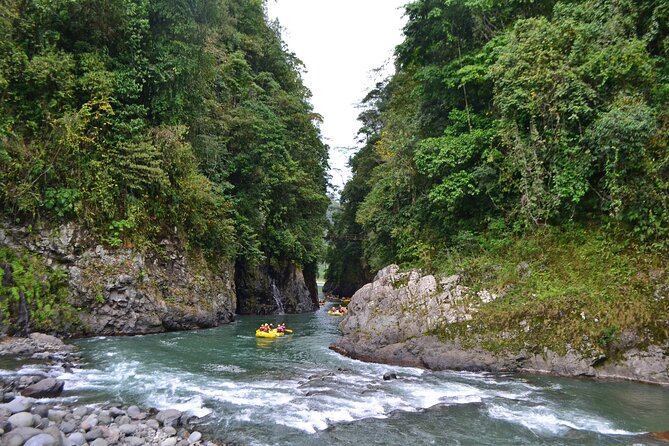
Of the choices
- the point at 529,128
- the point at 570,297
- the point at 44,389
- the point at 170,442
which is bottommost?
the point at 170,442

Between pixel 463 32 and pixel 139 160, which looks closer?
pixel 139 160

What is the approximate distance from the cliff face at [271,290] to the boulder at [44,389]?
15448 mm

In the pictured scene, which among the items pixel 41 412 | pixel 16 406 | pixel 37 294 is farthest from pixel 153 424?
pixel 37 294

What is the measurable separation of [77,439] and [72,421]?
824mm

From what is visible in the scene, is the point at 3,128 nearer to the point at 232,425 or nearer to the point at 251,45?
the point at 232,425

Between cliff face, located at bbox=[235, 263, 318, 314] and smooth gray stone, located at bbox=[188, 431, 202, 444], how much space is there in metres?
16.9

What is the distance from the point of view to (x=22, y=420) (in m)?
5.18

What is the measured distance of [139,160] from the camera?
14117 millimetres

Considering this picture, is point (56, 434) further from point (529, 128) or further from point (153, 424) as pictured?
point (529, 128)

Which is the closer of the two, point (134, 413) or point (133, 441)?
point (133, 441)

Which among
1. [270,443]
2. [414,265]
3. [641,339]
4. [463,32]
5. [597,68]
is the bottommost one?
[270,443]

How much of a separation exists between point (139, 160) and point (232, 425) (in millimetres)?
10608

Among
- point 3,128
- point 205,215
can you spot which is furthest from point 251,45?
point 3,128

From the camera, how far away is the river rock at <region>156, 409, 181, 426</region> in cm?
616
